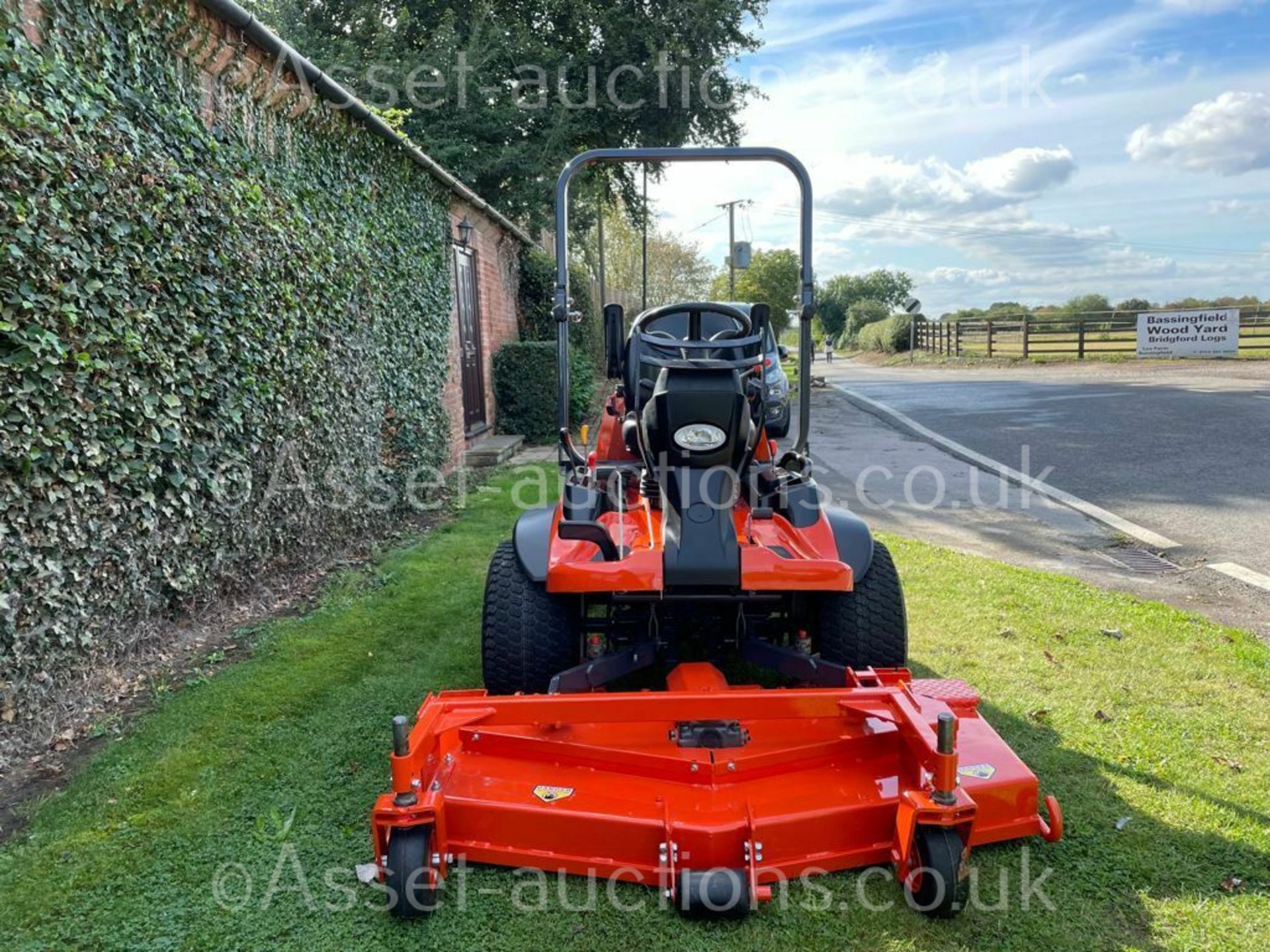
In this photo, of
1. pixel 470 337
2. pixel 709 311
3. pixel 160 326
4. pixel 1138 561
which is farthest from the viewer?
pixel 470 337

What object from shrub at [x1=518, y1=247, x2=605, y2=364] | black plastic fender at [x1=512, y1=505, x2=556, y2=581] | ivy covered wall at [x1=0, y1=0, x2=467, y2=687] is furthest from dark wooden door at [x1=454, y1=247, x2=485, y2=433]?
black plastic fender at [x1=512, y1=505, x2=556, y2=581]

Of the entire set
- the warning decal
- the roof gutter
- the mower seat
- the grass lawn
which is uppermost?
the roof gutter

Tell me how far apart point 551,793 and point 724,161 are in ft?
9.38

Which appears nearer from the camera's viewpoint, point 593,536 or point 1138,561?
point 593,536

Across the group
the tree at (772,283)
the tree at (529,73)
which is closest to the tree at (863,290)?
the tree at (772,283)

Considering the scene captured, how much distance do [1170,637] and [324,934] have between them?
3.99 m

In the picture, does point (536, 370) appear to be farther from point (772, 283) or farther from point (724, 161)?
point (772, 283)

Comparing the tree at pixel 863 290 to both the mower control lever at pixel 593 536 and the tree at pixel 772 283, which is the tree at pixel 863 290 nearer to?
the tree at pixel 772 283

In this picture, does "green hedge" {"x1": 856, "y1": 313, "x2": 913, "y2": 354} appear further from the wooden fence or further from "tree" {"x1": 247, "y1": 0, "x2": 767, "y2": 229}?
"tree" {"x1": 247, "y1": 0, "x2": 767, "y2": 229}

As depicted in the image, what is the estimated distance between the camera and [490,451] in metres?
9.76

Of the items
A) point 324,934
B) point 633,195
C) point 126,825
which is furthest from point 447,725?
point 633,195

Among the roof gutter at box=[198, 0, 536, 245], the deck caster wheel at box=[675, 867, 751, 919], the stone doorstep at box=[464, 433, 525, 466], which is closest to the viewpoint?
the deck caster wheel at box=[675, 867, 751, 919]

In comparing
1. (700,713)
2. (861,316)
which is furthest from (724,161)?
(861,316)

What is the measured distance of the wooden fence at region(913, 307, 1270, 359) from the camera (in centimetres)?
2723
